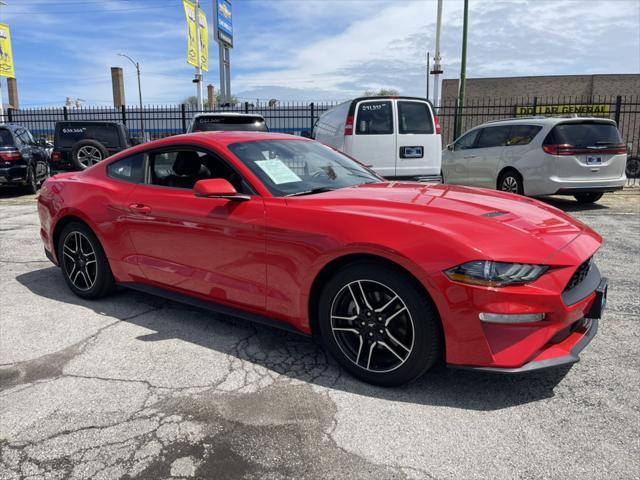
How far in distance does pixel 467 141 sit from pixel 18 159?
10.2m

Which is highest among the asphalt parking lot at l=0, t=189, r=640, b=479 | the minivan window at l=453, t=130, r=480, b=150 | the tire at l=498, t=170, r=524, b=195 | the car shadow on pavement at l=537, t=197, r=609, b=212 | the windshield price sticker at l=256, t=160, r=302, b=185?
the minivan window at l=453, t=130, r=480, b=150

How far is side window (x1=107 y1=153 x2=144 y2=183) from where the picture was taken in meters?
4.15

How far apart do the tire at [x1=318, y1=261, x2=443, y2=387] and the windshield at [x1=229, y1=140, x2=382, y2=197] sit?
84 cm

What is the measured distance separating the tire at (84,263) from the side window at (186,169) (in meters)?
0.87

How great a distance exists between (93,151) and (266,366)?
9994mm

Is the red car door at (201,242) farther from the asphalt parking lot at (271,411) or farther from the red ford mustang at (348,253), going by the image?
the asphalt parking lot at (271,411)

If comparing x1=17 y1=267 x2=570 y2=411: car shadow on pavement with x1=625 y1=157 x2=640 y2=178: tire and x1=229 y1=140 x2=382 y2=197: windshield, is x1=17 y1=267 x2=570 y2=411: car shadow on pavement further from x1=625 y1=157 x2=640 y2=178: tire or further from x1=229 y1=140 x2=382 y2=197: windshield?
x1=625 y1=157 x2=640 y2=178: tire

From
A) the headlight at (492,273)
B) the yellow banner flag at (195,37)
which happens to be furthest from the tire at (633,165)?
the yellow banner flag at (195,37)

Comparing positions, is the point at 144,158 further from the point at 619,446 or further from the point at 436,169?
the point at 436,169

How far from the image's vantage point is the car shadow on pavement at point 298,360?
9.31 feet

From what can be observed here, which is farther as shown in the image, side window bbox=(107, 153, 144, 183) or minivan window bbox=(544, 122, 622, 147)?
minivan window bbox=(544, 122, 622, 147)

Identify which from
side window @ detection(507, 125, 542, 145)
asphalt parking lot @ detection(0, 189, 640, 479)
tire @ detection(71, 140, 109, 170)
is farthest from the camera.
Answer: tire @ detection(71, 140, 109, 170)

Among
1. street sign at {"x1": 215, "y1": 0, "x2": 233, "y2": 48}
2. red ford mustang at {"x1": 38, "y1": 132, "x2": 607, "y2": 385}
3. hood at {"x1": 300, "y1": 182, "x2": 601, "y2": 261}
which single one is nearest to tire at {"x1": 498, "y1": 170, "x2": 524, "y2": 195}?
red ford mustang at {"x1": 38, "y1": 132, "x2": 607, "y2": 385}

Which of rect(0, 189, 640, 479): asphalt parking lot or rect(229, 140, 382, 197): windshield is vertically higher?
rect(229, 140, 382, 197): windshield
